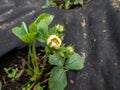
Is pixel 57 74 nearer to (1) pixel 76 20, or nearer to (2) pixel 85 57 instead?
(2) pixel 85 57

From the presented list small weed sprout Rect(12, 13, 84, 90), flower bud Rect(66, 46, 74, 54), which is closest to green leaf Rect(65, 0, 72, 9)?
small weed sprout Rect(12, 13, 84, 90)

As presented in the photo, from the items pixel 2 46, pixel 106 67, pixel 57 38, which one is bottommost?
pixel 106 67

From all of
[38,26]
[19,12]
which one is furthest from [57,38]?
[19,12]

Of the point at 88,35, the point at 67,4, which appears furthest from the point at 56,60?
the point at 67,4

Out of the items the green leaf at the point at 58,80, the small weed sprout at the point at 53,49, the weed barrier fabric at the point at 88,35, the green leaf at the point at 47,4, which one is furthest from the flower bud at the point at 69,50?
the green leaf at the point at 47,4

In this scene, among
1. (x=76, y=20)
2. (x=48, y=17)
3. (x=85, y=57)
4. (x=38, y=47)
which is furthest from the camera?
(x=76, y=20)

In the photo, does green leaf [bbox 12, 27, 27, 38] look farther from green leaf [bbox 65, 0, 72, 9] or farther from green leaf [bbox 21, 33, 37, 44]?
green leaf [bbox 65, 0, 72, 9]

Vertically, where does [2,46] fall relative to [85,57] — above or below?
above
